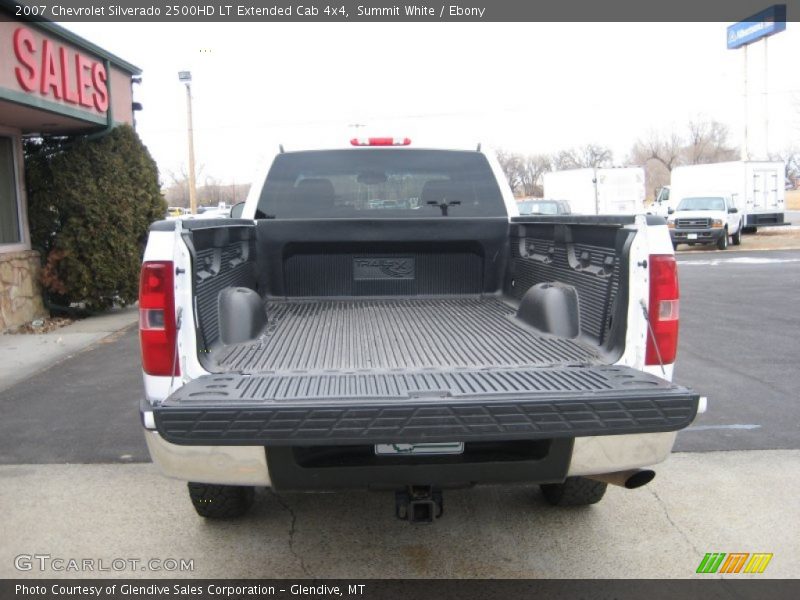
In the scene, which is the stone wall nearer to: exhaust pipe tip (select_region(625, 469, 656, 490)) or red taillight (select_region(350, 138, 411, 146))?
red taillight (select_region(350, 138, 411, 146))

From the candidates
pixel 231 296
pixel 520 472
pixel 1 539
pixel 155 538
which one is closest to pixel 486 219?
pixel 231 296

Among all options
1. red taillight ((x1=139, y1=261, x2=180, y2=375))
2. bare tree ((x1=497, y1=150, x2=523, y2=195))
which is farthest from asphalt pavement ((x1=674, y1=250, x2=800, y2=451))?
bare tree ((x1=497, y1=150, x2=523, y2=195))

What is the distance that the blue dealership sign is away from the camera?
4153 centimetres

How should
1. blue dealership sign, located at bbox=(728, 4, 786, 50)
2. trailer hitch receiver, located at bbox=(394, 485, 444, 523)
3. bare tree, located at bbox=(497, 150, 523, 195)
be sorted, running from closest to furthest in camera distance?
trailer hitch receiver, located at bbox=(394, 485, 444, 523) < blue dealership sign, located at bbox=(728, 4, 786, 50) < bare tree, located at bbox=(497, 150, 523, 195)

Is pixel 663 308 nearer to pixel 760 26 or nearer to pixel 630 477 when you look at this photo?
pixel 630 477

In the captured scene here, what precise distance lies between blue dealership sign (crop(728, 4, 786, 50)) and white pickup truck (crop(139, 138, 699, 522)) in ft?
145

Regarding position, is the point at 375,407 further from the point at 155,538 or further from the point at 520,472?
the point at 155,538

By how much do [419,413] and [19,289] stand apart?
966cm

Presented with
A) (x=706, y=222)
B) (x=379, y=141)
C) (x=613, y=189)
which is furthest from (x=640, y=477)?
(x=613, y=189)

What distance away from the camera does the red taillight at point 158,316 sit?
303cm

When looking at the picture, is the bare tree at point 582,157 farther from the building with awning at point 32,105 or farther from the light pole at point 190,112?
the building with awning at point 32,105

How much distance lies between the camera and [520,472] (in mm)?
2879

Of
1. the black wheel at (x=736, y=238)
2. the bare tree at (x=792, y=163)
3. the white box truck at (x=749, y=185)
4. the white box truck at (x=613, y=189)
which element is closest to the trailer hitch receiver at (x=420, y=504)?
the black wheel at (x=736, y=238)

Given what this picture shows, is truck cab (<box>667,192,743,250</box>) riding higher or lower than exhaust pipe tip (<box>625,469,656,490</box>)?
higher
